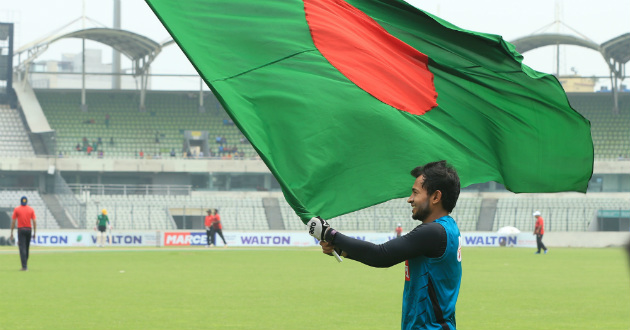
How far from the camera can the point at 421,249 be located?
5109 millimetres

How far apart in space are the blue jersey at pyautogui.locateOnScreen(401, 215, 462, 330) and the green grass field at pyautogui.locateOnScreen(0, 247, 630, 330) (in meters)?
7.17

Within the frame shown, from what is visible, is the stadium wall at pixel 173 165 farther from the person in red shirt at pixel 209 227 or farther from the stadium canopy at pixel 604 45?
the person in red shirt at pixel 209 227

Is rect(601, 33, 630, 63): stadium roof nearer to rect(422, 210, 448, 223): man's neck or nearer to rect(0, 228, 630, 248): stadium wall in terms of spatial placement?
rect(0, 228, 630, 248): stadium wall

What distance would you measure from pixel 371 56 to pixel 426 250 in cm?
231

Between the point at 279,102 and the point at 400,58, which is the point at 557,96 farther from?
the point at 279,102

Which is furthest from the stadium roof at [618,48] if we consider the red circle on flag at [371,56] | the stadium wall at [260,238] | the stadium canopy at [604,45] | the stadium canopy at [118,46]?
the red circle on flag at [371,56]

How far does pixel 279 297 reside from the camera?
664 inches

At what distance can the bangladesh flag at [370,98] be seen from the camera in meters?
6.14

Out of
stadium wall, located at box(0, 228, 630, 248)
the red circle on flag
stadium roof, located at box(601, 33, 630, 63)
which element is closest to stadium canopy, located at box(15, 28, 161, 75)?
stadium wall, located at box(0, 228, 630, 248)

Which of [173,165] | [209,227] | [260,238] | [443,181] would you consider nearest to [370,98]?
[443,181]

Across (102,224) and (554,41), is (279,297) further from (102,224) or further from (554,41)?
(554,41)

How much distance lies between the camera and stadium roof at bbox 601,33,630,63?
61906 mm

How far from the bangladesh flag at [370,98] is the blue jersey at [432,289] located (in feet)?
2.77

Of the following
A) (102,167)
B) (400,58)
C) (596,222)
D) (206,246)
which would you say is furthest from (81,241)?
(400,58)
